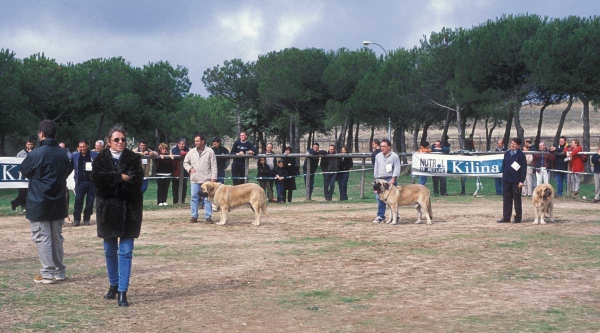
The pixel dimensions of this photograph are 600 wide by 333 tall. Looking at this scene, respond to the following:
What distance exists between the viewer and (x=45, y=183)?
10352 millimetres

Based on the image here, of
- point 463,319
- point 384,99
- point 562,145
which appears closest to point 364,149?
point 384,99

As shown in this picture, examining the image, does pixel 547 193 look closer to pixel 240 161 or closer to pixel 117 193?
pixel 240 161

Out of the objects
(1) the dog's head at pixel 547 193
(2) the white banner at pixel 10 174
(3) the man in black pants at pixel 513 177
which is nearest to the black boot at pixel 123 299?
(3) the man in black pants at pixel 513 177

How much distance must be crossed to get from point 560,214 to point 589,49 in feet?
89.8

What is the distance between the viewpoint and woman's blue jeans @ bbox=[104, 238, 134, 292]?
8.99 meters

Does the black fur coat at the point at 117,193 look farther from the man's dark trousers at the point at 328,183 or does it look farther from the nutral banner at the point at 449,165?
the nutral banner at the point at 449,165

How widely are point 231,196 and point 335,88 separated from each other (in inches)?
2137

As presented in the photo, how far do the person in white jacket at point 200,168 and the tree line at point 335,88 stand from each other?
32.7 metres

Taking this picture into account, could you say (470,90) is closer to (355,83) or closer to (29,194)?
(355,83)

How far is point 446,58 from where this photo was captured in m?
58.1

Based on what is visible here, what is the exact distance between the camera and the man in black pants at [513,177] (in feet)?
58.5

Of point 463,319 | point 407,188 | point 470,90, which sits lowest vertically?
point 463,319

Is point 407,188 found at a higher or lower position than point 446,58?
lower

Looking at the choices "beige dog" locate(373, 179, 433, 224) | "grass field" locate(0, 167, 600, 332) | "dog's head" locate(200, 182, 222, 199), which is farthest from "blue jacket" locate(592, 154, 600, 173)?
"dog's head" locate(200, 182, 222, 199)
